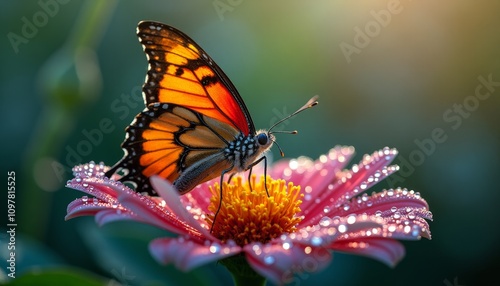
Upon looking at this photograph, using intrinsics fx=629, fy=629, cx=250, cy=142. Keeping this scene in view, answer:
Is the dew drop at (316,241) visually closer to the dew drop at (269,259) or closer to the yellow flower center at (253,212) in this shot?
the dew drop at (269,259)

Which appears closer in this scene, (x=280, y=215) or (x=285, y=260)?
(x=285, y=260)

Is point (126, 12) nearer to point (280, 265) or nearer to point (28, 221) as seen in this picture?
point (28, 221)

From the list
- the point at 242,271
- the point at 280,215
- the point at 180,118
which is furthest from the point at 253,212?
the point at 180,118

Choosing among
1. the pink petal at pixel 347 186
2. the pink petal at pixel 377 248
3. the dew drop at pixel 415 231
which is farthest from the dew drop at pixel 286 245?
the pink petal at pixel 347 186

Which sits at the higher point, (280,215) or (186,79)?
(186,79)

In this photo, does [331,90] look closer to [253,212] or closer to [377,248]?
[253,212]

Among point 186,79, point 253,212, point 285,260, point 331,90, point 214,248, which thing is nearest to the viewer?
point 285,260

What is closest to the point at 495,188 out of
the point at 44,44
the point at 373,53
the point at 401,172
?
the point at 401,172

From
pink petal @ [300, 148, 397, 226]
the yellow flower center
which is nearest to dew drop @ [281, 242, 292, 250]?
the yellow flower center
